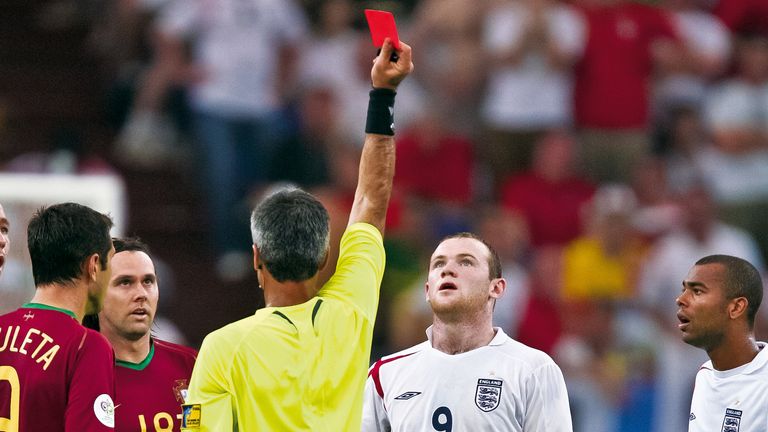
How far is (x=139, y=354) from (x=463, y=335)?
1.46 metres

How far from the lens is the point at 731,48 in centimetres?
1408

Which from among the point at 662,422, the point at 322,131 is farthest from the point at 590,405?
the point at 322,131

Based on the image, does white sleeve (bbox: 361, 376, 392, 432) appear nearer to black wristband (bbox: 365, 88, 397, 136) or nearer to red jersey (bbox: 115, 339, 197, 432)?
red jersey (bbox: 115, 339, 197, 432)

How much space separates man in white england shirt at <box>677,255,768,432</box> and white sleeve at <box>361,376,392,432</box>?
139 cm

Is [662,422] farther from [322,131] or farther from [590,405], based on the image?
[322,131]

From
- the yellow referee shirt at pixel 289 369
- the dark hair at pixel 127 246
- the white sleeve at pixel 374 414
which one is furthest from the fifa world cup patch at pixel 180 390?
the yellow referee shirt at pixel 289 369

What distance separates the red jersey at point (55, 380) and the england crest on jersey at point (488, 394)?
1.85m

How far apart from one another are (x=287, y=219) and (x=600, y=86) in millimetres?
8807

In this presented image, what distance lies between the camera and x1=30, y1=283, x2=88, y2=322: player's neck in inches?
191

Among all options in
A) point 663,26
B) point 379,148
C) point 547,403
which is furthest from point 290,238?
point 663,26

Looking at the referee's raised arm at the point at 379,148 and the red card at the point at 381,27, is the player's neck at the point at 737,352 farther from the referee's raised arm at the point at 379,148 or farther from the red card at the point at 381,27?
the red card at the point at 381,27

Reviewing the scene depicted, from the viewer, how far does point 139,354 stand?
5.82 m

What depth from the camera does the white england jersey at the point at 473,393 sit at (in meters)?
5.92

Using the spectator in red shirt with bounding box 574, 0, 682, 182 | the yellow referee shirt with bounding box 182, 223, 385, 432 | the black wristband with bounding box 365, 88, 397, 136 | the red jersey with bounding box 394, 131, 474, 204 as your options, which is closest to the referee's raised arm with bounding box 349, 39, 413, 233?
the black wristband with bounding box 365, 88, 397, 136
